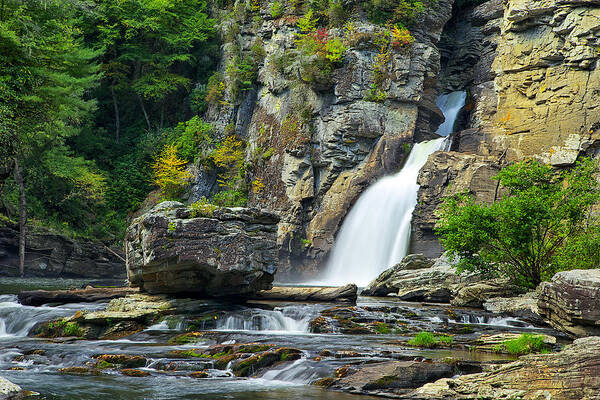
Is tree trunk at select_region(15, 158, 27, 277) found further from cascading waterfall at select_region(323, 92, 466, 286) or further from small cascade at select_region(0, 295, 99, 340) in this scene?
cascading waterfall at select_region(323, 92, 466, 286)

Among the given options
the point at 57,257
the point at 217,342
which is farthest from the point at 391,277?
the point at 57,257

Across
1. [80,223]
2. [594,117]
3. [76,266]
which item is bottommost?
[76,266]

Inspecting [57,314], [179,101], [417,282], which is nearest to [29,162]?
[179,101]

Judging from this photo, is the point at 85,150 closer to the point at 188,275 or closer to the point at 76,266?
the point at 76,266

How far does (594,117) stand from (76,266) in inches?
1176

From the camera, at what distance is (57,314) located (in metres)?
17.1

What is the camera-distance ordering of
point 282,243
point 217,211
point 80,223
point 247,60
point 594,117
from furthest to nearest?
1. point 247,60
2. point 80,223
3. point 282,243
4. point 594,117
5. point 217,211

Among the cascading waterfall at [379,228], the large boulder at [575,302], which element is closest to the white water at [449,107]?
the cascading waterfall at [379,228]

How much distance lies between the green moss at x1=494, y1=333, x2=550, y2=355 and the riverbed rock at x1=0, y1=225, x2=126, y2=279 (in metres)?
25.3

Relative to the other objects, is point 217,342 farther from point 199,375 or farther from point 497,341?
point 497,341

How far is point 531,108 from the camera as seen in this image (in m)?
29.6

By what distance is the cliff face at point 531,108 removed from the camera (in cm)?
2769

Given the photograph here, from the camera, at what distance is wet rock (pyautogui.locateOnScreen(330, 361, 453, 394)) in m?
9.41

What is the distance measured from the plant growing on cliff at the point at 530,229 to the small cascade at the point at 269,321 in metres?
5.92
